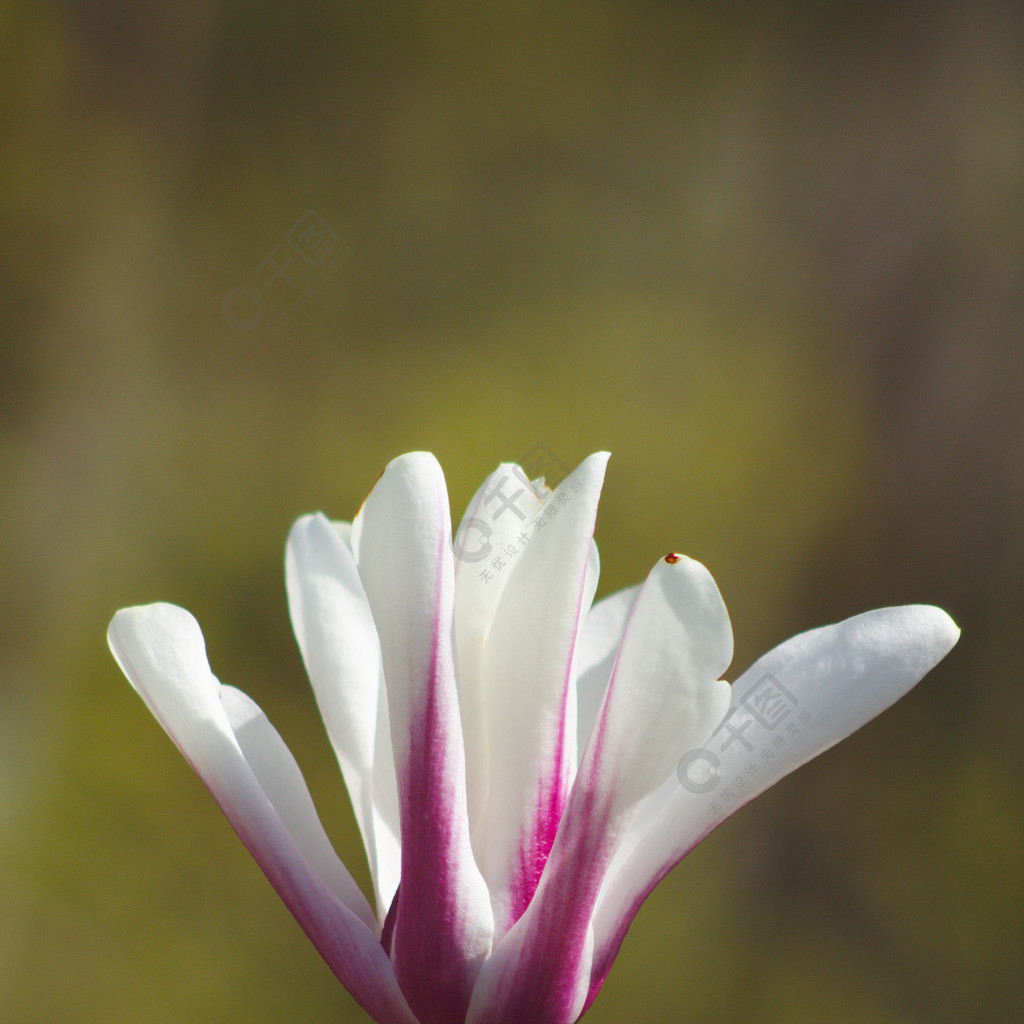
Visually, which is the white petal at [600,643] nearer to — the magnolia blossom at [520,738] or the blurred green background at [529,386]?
the magnolia blossom at [520,738]

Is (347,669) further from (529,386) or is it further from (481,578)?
(529,386)

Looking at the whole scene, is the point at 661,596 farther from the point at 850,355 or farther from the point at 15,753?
the point at 850,355

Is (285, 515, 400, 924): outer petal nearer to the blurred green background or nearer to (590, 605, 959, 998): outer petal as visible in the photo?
(590, 605, 959, 998): outer petal

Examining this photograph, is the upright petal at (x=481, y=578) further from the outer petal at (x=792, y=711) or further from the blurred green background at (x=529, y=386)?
the blurred green background at (x=529, y=386)

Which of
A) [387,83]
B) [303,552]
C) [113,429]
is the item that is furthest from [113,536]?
[303,552]

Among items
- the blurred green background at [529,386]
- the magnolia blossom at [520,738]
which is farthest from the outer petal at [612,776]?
the blurred green background at [529,386]

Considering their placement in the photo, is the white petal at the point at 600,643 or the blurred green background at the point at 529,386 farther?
the blurred green background at the point at 529,386
